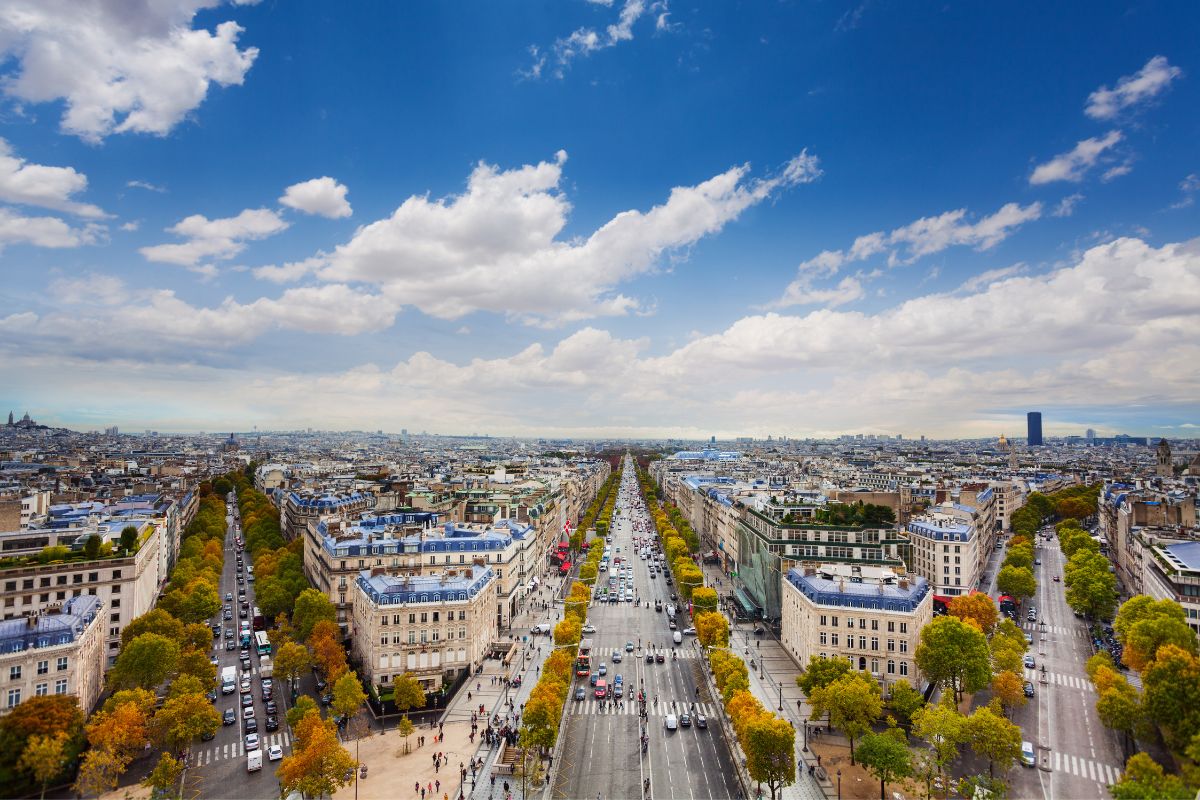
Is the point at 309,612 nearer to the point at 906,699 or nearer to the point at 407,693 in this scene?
the point at 407,693

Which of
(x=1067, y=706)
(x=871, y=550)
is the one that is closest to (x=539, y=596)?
(x=871, y=550)

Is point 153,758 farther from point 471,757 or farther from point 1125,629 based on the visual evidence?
point 1125,629

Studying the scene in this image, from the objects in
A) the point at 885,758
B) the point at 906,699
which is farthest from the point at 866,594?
the point at 885,758

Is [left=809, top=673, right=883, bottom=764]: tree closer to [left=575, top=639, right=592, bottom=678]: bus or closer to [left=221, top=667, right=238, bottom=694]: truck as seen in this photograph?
[left=575, top=639, right=592, bottom=678]: bus

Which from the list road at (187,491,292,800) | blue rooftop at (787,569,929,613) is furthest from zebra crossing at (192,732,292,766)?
blue rooftop at (787,569,929,613)

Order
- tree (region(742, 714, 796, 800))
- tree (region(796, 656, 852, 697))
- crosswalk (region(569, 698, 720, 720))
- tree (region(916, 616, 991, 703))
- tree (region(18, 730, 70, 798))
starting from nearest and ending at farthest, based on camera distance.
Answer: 1. tree (region(18, 730, 70, 798))
2. tree (region(742, 714, 796, 800))
3. tree (region(796, 656, 852, 697))
4. tree (region(916, 616, 991, 703))
5. crosswalk (region(569, 698, 720, 720))
